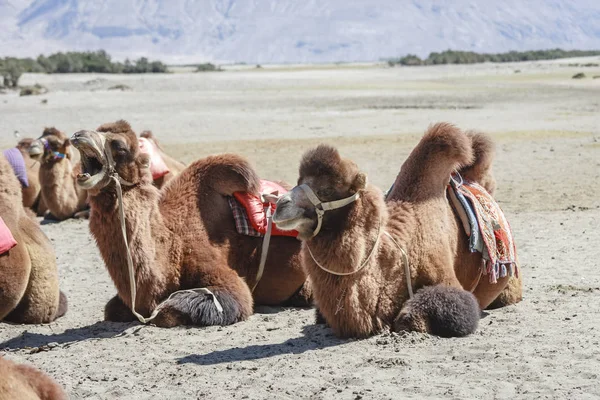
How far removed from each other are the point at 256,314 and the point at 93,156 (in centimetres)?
167

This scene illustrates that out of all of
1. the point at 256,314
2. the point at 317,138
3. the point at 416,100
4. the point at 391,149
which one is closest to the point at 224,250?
the point at 256,314

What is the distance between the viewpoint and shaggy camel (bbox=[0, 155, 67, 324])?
6.64 metres

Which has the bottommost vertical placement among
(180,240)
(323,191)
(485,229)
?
(180,240)

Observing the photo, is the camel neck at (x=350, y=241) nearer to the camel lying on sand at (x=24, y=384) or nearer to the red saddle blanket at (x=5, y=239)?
the red saddle blanket at (x=5, y=239)

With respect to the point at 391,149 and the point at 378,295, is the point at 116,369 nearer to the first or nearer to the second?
the point at 378,295

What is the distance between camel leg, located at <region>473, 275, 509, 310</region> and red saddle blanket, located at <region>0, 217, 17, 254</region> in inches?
122

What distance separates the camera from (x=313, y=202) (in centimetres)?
576

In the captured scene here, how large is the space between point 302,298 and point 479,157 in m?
1.68

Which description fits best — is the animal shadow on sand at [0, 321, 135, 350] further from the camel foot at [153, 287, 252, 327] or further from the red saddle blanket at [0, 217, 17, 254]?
the red saddle blanket at [0, 217, 17, 254]

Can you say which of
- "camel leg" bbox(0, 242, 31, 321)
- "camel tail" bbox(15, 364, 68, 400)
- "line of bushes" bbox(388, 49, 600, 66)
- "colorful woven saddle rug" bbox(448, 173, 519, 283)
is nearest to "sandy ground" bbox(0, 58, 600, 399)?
"camel leg" bbox(0, 242, 31, 321)

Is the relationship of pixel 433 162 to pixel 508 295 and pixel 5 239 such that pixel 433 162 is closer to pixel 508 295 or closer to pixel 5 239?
pixel 508 295

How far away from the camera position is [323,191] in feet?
19.1

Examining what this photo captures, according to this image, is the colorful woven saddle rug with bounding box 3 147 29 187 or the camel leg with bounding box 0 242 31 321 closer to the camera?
the camel leg with bounding box 0 242 31 321

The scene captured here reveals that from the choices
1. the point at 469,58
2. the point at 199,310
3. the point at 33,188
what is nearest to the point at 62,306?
the point at 199,310
